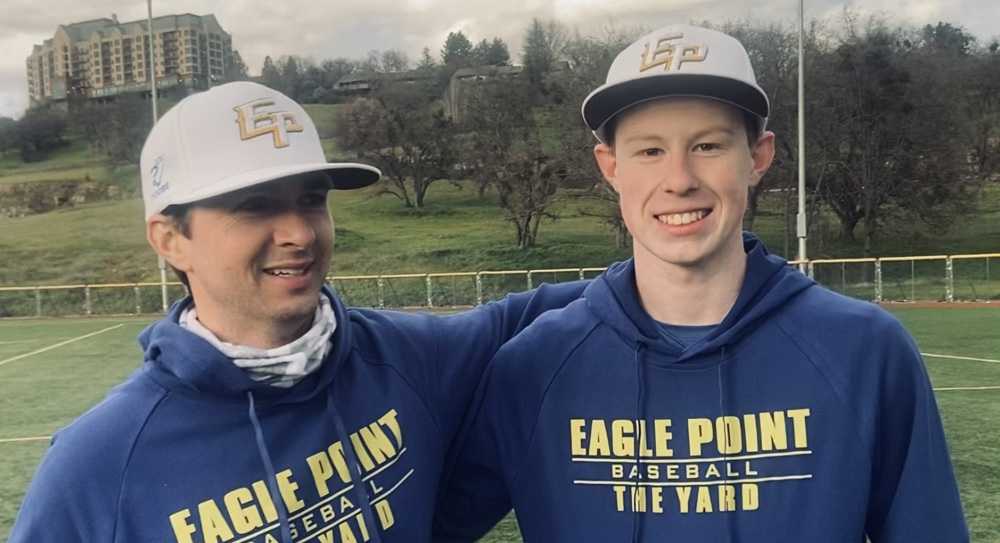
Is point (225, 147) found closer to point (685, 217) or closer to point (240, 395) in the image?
point (240, 395)

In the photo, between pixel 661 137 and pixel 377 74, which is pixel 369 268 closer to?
pixel 377 74

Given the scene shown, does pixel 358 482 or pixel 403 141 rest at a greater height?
pixel 403 141

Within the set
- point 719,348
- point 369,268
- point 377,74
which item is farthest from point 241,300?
point 377,74

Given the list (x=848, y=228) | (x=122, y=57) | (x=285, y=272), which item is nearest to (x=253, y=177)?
(x=285, y=272)

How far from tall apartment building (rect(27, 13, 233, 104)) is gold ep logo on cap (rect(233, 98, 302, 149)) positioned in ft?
179

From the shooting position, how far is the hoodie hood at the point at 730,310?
6.80ft

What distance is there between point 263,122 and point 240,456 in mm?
818

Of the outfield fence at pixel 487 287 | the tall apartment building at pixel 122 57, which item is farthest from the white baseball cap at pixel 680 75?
the tall apartment building at pixel 122 57

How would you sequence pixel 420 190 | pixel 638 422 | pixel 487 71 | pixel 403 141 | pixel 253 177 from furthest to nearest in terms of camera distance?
1. pixel 487 71
2. pixel 420 190
3. pixel 403 141
4. pixel 638 422
5. pixel 253 177

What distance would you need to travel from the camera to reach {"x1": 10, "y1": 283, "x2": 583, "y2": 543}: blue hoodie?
1.86 m

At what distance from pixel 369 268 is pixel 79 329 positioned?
46.4 feet

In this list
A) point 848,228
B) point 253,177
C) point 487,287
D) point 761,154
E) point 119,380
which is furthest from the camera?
point 848,228

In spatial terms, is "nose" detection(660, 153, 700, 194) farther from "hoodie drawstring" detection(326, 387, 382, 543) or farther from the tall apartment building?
the tall apartment building

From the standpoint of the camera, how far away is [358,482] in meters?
2.12
